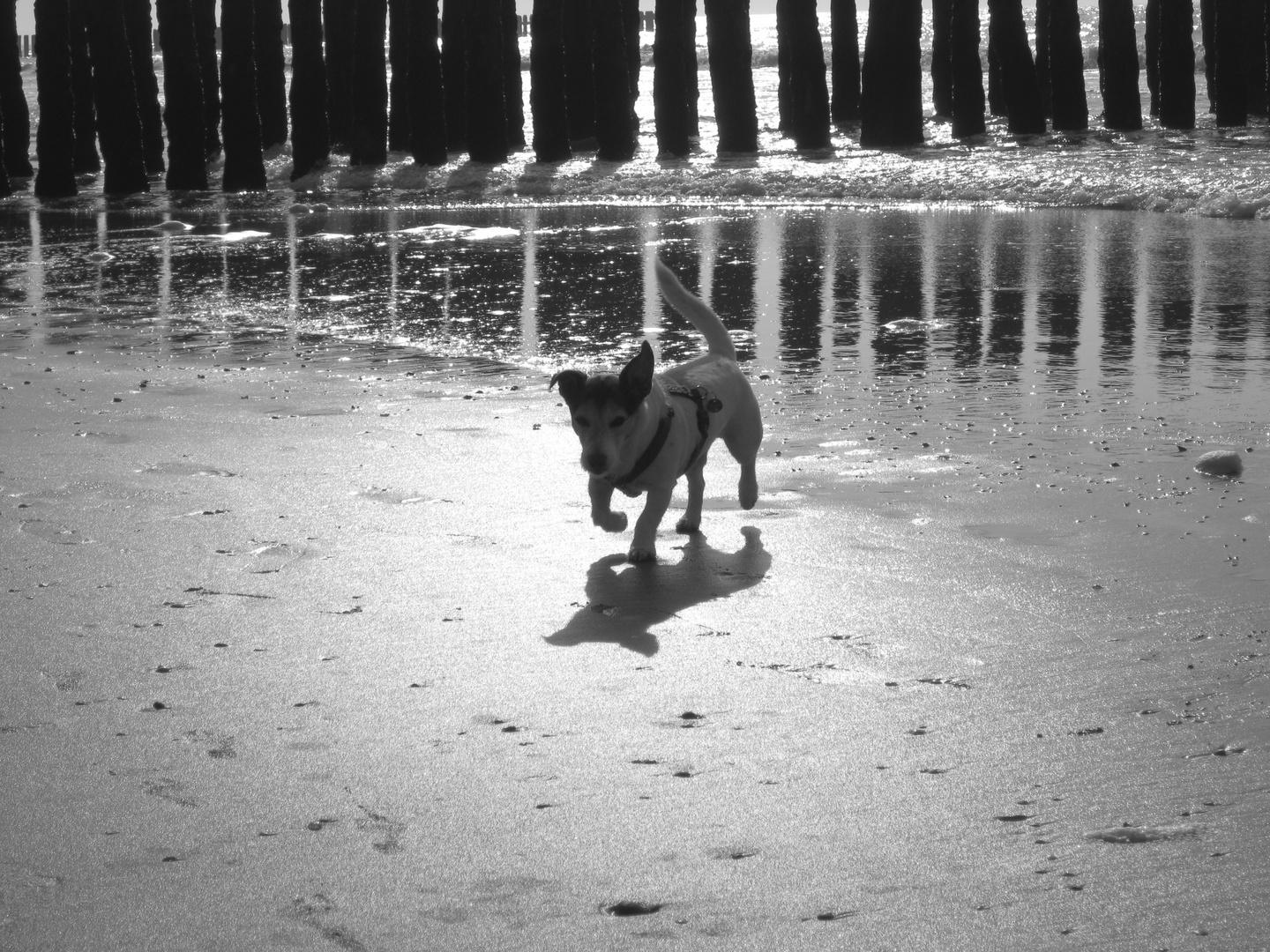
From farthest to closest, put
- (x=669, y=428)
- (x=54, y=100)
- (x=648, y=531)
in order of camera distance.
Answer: (x=54, y=100)
(x=669, y=428)
(x=648, y=531)

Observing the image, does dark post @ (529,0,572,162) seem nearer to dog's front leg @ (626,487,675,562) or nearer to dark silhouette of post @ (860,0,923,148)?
dark silhouette of post @ (860,0,923,148)

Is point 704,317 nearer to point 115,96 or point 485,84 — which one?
point 485,84

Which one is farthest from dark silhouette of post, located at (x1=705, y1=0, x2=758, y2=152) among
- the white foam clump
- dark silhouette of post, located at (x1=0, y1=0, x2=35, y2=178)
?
the white foam clump

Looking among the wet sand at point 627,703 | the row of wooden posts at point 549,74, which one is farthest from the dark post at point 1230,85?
the wet sand at point 627,703

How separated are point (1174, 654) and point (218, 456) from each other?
3.57 m

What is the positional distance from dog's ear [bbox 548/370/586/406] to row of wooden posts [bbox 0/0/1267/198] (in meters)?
19.0

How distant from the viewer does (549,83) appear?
80.9ft

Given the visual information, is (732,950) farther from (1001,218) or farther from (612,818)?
(1001,218)

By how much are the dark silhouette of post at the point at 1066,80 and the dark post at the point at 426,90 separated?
961 centimetres

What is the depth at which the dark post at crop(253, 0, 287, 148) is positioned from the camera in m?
26.0

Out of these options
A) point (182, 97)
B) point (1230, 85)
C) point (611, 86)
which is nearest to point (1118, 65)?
point (1230, 85)

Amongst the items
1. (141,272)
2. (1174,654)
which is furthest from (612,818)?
(141,272)

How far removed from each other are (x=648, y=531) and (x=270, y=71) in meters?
26.1

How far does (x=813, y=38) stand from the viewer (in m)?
24.3
